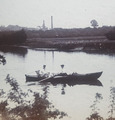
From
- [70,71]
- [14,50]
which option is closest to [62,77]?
[70,71]

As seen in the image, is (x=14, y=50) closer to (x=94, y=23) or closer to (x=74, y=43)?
(x=74, y=43)

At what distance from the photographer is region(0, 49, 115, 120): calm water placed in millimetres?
3902

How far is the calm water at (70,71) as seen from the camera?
390cm

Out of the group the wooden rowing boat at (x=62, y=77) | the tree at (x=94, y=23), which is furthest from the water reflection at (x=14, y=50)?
the tree at (x=94, y=23)

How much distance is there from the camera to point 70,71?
4.04m

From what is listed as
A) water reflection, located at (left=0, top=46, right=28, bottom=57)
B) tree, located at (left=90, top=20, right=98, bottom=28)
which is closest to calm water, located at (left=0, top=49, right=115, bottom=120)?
water reflection, located at (left=0, top=46, right=28, bottom=57)

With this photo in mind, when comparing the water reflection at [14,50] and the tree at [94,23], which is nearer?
the tree at [94,23]

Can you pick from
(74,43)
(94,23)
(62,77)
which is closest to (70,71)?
(62,77)

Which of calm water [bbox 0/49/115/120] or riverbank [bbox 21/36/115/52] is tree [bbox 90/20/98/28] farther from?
calm water [bbox 0/49/115/120]

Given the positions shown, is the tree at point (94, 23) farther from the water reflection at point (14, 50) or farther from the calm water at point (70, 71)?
the water reflection at point (14, 50)

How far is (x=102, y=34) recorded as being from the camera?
13.1ft

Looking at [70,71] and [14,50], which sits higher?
[14,50]

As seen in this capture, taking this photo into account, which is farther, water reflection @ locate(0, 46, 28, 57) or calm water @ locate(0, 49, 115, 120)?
water reflection @ locate(0, 46, 28, 57)

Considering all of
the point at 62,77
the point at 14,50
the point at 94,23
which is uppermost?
the point at 94,23
